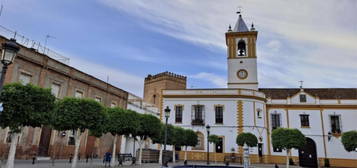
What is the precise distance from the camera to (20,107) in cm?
1016

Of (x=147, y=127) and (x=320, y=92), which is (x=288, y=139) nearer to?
(x=147, y=127)

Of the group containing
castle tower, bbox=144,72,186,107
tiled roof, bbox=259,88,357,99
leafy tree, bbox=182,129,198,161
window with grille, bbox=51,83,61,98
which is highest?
castle tower, bbox=144,72,186,107

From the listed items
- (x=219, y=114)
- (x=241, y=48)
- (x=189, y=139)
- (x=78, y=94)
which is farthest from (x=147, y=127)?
(x=241, y=48)

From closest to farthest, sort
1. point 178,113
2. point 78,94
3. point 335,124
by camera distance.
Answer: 1. point 78,94
2. point 335,124
3. point 178,113

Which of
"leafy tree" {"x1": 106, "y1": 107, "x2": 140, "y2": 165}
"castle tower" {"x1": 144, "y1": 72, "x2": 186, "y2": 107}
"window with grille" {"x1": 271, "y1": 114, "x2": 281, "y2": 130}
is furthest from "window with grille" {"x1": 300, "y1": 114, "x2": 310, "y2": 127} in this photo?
"castle tower" {"x1": 144, "y1": 72, "x2": 186, "y2": 107}

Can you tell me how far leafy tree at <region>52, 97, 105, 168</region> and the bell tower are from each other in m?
22.8

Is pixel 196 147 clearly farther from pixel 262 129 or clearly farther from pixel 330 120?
pixel 330 120

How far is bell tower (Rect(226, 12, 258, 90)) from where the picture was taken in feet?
109

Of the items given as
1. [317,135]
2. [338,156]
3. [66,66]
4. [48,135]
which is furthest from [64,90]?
[338,156]

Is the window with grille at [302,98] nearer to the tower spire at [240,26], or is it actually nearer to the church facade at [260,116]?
the church facade at [260,116]

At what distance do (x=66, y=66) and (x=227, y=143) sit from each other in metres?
18.6

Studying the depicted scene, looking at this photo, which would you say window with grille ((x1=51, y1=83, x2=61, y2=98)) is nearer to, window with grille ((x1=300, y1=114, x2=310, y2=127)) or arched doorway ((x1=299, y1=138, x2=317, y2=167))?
arched doorway ((x1=299, y1=138, x2=317, y2=167))

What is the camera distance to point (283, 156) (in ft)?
95.2

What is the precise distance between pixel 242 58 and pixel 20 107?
2832 centimetres
